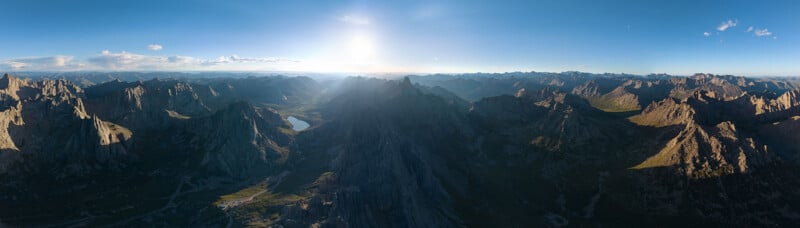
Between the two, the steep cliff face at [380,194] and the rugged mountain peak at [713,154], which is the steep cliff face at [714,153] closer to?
the rugged mountain peak at [713,154]

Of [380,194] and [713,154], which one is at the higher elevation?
[713,154]

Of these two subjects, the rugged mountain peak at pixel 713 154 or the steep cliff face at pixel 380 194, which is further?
the rugged mountain peak at pixel 713 154

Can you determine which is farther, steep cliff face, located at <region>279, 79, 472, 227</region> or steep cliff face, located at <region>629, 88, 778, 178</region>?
steep cliff face, located at <region>629, 88, 778, 178</region>

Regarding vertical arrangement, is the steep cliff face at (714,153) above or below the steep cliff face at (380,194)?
above

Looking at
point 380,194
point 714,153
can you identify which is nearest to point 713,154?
point 714,153

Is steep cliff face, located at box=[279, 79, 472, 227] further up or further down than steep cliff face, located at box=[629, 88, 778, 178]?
further down

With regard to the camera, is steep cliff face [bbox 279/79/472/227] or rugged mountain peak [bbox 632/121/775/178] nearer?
steep cliff face [bbox 279/79/472/227]

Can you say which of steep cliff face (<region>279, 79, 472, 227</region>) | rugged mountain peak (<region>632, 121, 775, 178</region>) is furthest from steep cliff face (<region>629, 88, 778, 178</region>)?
steep cliff face (<region>279, 79, 472, 227</region>)

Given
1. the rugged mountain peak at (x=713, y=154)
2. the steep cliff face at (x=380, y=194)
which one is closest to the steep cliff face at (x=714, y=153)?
the rugged mountain peak at (x=713, y=154)

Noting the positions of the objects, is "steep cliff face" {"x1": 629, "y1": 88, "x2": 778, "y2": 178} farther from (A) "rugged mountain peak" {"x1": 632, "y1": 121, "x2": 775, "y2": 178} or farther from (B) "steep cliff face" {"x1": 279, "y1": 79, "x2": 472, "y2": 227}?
(B) "steep cliff face" {"x1": 279, "y1": 79, "x2": 472, "y2": 227}

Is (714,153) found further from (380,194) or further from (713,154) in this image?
(380,194)

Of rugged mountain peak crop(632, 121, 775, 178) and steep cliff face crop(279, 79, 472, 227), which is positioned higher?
rugged mountain peak crop(632, 121, 775, 178)
